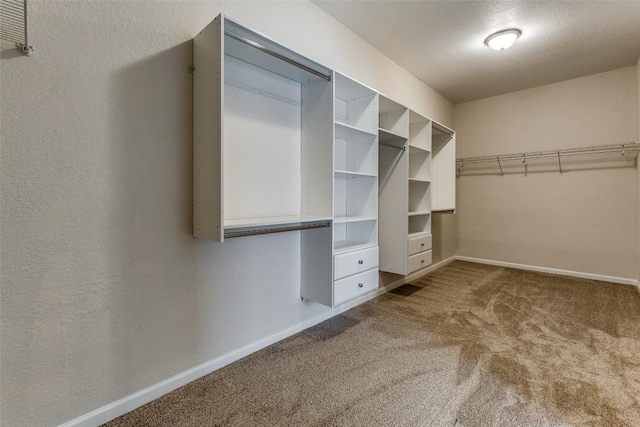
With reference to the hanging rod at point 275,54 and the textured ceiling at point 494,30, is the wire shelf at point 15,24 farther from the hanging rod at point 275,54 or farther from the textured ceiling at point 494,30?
the textured ceiling at point 494,30

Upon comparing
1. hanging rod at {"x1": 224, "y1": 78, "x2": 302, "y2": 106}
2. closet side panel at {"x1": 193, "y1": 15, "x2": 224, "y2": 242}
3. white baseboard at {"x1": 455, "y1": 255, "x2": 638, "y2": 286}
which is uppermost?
hanging rod at {"x1": 224, "y1": 78, "x2": 302, "y2": 106}

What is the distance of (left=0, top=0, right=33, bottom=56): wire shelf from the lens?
1.15 meters

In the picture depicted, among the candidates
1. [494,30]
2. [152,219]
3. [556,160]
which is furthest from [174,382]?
[556,160]

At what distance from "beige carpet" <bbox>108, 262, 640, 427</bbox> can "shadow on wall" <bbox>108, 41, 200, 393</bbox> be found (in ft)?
0.96

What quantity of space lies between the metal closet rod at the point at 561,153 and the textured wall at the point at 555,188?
0.09 meters

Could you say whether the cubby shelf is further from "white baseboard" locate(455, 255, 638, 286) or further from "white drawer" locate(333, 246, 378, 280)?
"white baseboard" locate(455, 255, 638, 286)

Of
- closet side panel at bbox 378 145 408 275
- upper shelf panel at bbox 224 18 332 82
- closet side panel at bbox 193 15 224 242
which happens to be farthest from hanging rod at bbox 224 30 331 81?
closet side panel at bbox 378 145 408 275

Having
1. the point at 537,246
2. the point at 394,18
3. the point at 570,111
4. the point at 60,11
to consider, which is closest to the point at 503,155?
the point at 570,111

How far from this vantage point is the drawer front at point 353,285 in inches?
85.6

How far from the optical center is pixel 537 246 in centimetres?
429

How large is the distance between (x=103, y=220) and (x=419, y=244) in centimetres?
272

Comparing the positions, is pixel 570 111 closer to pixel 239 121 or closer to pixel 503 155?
pixel 503 155

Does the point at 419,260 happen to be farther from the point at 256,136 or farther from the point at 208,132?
the point at 208,132

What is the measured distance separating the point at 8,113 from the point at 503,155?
525 cm
